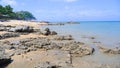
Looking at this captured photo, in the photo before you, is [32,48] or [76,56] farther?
[32,48]

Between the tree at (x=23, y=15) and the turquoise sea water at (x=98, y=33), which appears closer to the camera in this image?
the turquoise sea water at (x=98, y=33)

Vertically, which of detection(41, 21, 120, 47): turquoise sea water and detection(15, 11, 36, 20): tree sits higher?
detection(15, 11, 36, 20): tree

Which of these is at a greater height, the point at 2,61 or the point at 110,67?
the point at 2,61

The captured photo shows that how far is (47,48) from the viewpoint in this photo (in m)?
14.5

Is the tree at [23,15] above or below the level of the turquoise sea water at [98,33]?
above

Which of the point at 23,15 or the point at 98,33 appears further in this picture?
the point at 23,15

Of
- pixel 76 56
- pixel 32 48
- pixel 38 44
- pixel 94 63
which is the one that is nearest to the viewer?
pixel 94 63

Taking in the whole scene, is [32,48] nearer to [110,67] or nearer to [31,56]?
[31,56]

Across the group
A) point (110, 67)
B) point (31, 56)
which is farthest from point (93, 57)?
point (31, 56)

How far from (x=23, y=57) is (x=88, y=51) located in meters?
5.26

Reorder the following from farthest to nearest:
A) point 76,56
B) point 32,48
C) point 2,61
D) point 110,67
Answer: point 32,48 < point 76,56 < point 110,67 < point 2,61

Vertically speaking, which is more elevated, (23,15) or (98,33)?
(23,15)

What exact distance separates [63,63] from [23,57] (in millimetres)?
2752

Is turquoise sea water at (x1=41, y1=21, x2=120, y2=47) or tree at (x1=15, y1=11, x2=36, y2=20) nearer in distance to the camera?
turquoise sea water at (x1=41, y1=21, x2=120, y2=47)
